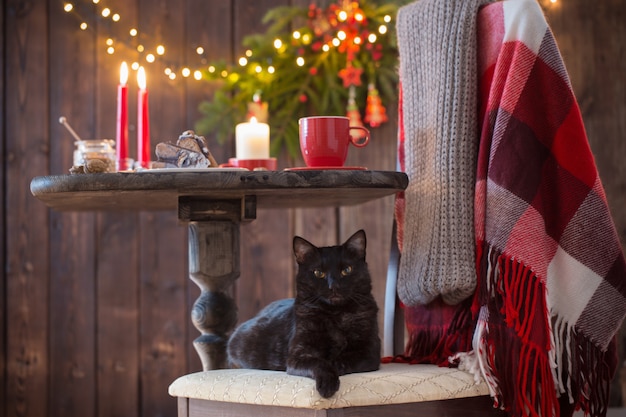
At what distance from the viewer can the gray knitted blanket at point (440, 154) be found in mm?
1404

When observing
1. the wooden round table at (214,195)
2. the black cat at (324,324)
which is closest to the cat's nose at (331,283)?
the black cat at (324,324)

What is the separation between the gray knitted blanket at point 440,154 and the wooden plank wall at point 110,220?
1136 mm

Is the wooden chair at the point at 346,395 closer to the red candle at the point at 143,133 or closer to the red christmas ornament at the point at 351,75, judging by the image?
the red candle at the point at 143,133

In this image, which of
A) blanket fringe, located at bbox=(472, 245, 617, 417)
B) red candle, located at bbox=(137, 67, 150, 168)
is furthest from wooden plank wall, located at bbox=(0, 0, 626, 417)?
blanket fringe, located at bbox=(472, 245, 617, 417)

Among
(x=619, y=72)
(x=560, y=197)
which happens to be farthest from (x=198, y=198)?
(x=619, y=72)

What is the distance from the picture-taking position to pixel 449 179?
1.42 meters

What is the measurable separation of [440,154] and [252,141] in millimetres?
399

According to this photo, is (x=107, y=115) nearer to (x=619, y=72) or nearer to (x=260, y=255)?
(x=260, y=255)

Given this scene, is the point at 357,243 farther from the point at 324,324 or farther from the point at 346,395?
the point at 346,395

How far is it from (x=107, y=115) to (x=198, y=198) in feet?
4.45

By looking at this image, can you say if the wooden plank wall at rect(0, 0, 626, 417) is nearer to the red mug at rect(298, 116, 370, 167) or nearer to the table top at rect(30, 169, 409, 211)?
the red mug at rect(298, 116, 370, 167)

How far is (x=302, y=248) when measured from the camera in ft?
4.73

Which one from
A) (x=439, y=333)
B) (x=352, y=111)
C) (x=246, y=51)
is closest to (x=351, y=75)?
(x=352, y=111)

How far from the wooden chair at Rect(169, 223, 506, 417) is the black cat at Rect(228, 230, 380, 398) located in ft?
0.17
